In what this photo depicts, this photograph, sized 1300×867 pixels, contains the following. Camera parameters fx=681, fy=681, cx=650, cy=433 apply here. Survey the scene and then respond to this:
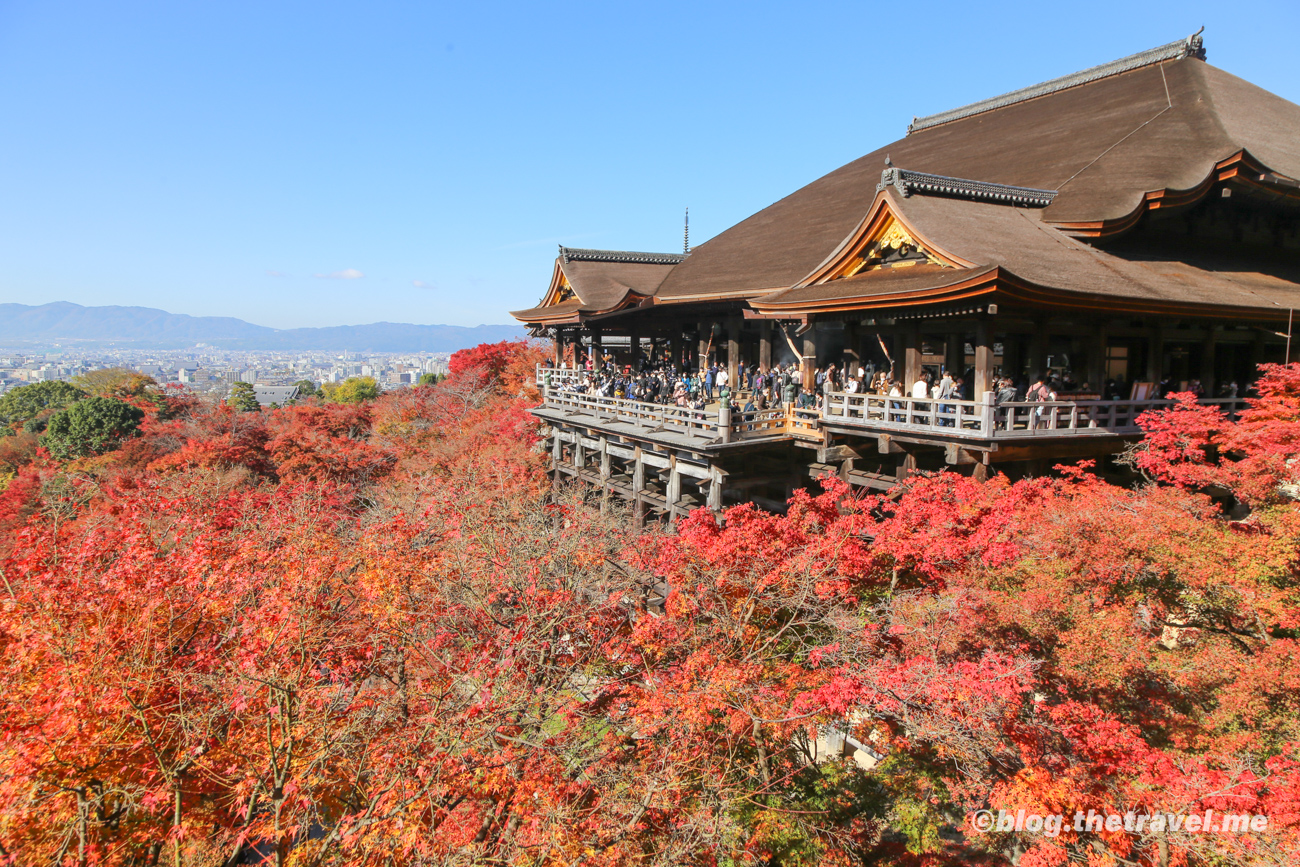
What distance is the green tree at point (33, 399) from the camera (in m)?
49.0

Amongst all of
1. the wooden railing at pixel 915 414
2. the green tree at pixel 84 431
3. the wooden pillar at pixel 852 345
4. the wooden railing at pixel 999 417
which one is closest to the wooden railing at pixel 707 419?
the wooden railing at pixel 915 414

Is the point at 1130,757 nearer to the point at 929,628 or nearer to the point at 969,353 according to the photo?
the point at 929,628

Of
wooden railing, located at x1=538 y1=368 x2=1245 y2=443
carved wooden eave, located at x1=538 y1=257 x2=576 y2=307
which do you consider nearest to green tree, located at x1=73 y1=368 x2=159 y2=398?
carved wooden eave, located at x1=538 y1=257 x2=576 y2=307

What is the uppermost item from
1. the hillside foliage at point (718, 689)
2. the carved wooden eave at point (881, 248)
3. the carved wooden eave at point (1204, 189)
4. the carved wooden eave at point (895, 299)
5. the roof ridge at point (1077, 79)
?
the roof ridge at point (1077, 79)

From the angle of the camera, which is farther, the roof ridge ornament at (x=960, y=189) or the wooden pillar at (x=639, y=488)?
the wooden pillar at (x=639, y=488)

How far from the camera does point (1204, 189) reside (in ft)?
45.8

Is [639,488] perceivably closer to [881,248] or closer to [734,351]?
[734,351]

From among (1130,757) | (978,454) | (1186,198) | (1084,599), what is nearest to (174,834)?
(1130,757)

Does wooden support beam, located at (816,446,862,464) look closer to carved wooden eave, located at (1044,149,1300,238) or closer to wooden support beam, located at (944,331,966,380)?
wooden support beam, located at (944,331,966,380)

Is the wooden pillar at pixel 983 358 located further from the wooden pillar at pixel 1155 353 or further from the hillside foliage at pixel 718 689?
the wooden pillar at pixel 1155 353

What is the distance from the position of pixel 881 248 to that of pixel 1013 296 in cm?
372

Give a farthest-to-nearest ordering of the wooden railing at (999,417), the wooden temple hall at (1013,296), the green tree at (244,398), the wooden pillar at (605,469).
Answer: the green tree at (244,398) → the wooden pillar at (605,469) → the wooden temple hall at (1013,296) → the wooden railing at (999,417)

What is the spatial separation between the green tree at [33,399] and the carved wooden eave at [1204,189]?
60257 millimetres

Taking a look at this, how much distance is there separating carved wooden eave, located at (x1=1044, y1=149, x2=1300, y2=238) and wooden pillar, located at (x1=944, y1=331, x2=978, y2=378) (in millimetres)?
3404
